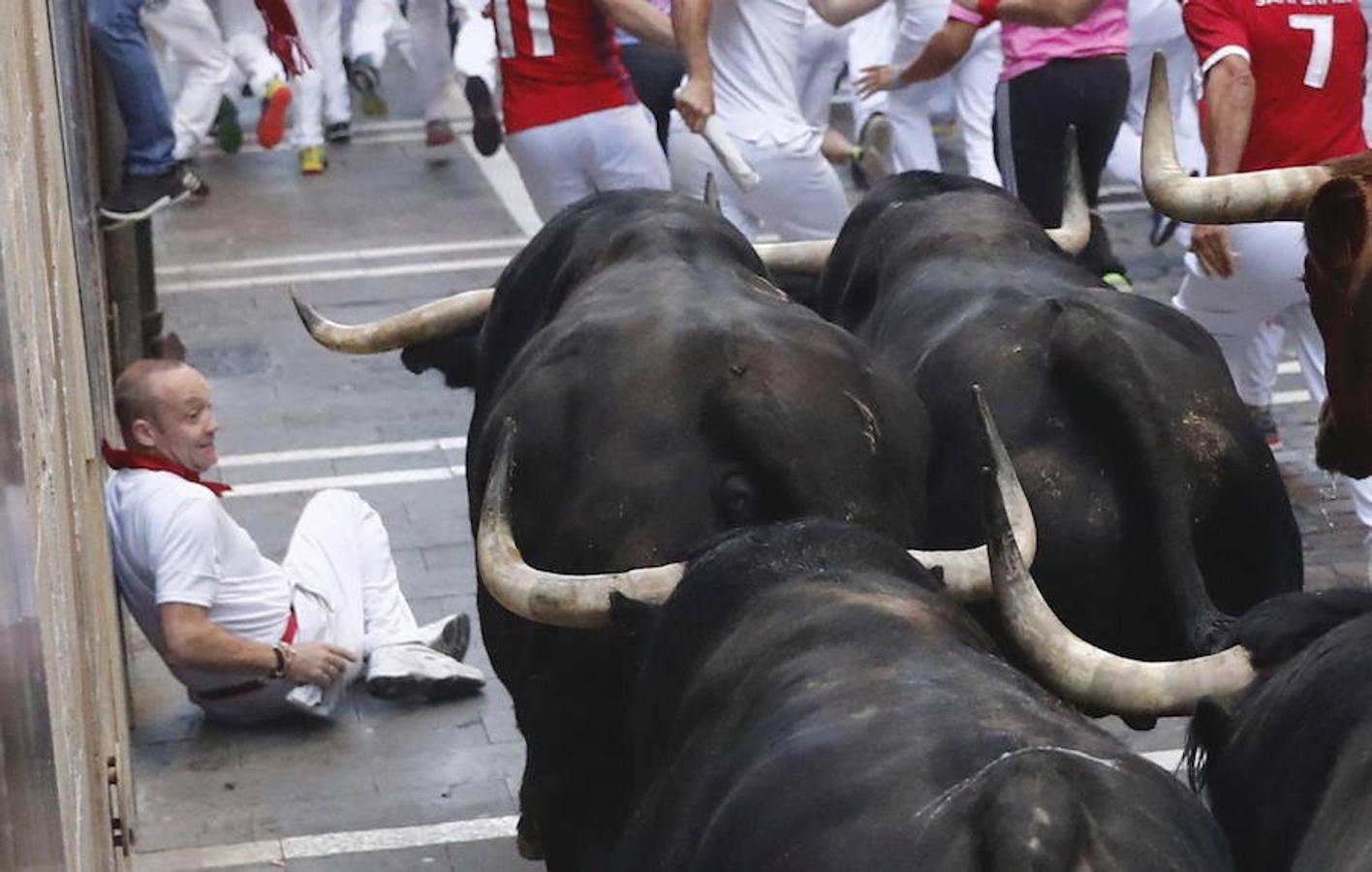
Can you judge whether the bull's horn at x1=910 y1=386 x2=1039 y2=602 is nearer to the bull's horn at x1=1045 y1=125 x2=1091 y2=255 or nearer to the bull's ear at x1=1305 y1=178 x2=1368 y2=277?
the bull's ear at x1=1305 y1=178 x2=1368 y2=277

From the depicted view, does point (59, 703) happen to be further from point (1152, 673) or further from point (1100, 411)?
point (1100, 411)

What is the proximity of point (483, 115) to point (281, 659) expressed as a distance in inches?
292

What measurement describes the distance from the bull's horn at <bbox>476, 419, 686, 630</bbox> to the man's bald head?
246cm

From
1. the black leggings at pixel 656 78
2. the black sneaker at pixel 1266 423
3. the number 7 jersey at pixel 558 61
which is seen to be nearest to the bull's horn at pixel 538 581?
the number 7 jersey at pixel 558 61

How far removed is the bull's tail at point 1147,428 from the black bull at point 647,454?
388mm

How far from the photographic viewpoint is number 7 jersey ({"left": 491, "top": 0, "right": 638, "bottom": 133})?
9742 mm

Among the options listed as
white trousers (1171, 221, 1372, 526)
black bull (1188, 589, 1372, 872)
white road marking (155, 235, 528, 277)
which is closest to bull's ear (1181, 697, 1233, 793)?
black bull (1188, 589, 1372, 872)

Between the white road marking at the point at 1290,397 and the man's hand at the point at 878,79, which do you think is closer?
the white road marking at the point at 1290,397

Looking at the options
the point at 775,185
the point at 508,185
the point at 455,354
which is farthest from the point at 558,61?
the point at 508,185

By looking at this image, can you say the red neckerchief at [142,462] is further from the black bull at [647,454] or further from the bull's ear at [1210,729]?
the bull's ear at [1210,729]

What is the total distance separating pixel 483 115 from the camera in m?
14.2

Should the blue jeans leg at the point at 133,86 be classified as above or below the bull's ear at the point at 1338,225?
below

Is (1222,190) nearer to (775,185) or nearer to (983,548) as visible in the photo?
(983,548)

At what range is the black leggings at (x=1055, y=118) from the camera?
995cm
